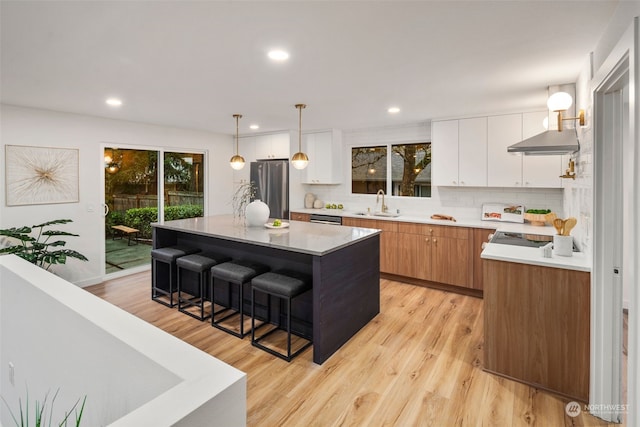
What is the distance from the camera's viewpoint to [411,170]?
208 inches

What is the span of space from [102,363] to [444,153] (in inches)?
170

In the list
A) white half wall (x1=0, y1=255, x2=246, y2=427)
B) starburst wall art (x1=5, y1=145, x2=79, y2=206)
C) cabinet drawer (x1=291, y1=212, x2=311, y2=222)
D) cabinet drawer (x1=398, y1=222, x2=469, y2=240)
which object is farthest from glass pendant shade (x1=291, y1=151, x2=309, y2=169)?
starburst wall art (x1=5, y1=145, x2=79, y2=206)

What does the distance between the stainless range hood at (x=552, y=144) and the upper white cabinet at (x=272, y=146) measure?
12.6ft

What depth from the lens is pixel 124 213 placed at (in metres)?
5.07

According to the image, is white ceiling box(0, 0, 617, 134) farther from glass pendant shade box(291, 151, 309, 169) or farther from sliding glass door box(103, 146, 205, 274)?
sliding glass door box(103, 146, 205, 274)

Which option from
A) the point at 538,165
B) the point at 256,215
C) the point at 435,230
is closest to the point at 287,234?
the point at 256,215

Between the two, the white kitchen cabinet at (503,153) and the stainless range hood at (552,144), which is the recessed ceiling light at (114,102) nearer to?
the stainless range hood at (552,144)

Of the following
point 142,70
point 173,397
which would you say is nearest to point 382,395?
point 173,397

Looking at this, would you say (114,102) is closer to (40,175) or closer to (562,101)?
(40,175)

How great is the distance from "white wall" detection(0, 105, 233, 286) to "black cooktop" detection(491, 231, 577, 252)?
4860 mm

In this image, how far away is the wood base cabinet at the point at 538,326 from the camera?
7.23ft

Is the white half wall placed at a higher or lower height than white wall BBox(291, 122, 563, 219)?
lower

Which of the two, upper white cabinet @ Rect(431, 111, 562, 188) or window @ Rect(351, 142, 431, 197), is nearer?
upper white cabinet @ Rect(431, 111, 562, 188)

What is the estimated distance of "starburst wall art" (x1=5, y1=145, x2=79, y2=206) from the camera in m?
3.92
